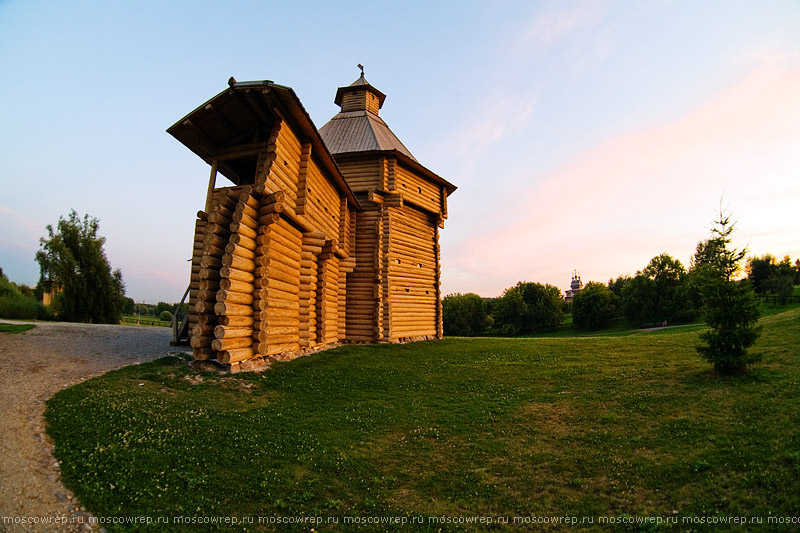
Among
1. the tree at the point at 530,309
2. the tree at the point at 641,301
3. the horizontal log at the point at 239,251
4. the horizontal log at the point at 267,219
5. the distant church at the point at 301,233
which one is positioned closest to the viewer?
the horizontal log at the point at 239,251

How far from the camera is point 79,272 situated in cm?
3078

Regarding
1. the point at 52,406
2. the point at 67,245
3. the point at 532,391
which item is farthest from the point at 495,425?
the point at 67,245

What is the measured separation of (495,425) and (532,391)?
2.95 metres

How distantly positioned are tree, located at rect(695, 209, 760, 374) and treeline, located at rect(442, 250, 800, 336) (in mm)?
29827

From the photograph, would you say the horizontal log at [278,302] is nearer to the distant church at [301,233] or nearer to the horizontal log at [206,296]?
the distant church at [301,233]

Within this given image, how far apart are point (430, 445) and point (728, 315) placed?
9.61m

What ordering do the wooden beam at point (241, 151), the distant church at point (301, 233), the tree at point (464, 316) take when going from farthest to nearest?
the tree at point (464, 316) < the wooden beam at point (241, 151) < the distant church at point (301, 233)

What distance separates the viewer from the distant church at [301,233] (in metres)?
11.2

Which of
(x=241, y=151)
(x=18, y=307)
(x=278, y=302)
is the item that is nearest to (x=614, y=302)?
(x=278, y=302)

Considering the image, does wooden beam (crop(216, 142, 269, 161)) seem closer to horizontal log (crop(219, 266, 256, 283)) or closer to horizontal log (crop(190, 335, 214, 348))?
horizontal log (crop(219, 266, 256, 283))

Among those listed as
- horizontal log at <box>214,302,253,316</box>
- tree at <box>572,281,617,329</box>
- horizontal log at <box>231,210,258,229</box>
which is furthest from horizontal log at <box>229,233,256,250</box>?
tree at <box>572,281,617,329</box>

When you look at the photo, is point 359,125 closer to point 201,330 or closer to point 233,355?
point 201,330

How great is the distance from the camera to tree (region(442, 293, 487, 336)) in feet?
232

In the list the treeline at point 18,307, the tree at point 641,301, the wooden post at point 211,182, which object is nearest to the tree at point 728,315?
the wooden post at point 211,182
